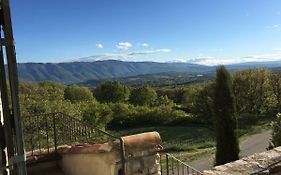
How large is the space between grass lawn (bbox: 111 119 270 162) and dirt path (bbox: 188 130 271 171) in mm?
855

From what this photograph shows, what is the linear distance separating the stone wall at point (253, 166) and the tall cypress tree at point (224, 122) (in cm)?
1276

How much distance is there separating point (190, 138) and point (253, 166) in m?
27.7

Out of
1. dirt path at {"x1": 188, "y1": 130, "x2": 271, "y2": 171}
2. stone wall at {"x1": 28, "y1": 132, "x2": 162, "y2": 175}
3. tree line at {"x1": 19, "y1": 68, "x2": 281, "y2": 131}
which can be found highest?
stone wall at {"x1": 28, "y1": 132, "x2": 162, "y2": 175}

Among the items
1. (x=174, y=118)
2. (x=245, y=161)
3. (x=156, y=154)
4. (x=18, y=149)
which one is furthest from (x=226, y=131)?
(x=174, y=118)

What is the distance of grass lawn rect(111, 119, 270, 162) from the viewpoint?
24.2 meters

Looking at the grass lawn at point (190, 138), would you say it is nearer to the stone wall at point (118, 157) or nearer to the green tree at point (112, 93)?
the green tree at point (112, 93)

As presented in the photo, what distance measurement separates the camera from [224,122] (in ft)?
52.7

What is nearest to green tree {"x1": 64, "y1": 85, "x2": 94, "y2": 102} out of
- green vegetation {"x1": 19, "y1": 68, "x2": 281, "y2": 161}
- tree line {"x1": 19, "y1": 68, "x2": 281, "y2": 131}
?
tree line {"x1": 19, "y1": 68, "x2": 281, "y2": 131}

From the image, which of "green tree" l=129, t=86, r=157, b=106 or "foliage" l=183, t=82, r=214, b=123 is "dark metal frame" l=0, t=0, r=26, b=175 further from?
"green tree" l=129, t=86, r=157, b=106

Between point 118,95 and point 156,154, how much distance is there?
42.8m

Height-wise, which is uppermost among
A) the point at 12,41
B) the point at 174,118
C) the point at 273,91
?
the point at 12,41

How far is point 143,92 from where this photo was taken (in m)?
47.8

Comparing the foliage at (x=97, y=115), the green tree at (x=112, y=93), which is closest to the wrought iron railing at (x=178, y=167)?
the foliage at (x=97, y=115)

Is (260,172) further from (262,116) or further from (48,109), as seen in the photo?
(262,116)
